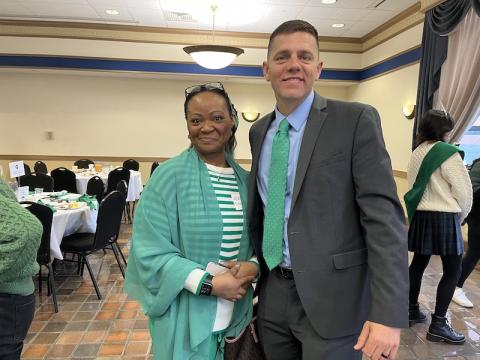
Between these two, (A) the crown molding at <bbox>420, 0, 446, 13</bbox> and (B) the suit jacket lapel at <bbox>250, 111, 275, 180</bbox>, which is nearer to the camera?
(B) the suit jacket lapel at <bbox>250, 111, 275, 180</bbox>

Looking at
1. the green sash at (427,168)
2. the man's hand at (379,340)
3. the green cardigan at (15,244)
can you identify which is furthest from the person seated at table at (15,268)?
the green sash at (427,168)

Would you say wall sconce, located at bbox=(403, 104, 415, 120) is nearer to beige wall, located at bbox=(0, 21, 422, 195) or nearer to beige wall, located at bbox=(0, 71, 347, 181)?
beige wall, located at bbox=(0, 21, 422, 195)

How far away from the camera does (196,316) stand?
124 centimetres

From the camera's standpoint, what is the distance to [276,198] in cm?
121

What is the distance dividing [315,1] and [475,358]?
468cm

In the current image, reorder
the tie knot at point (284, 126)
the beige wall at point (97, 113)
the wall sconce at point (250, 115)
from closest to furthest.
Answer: the tie knot at point (284, 126), the beige wall at point (97, 113), the wall sconce at point (250, 115)

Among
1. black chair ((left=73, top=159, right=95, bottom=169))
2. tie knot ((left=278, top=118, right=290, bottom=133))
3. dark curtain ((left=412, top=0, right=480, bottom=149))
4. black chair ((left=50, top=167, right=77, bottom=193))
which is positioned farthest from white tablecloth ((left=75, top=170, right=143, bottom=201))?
tie knot ((left=278, top=118, right=290, bottom=133))

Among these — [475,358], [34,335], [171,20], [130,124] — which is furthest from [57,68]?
[475,358]

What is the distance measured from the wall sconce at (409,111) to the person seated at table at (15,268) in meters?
5.51

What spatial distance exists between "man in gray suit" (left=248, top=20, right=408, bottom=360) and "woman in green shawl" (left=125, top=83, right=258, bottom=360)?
0.14 metres

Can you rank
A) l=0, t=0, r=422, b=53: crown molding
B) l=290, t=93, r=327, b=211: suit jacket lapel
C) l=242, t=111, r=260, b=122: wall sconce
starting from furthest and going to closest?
l=242, t=111, r=260, b=122: wall sconce
l=0, t=0, r=422, b=53: crown molding
l=290, t=93, r=327, b=211: suit jacket lapel

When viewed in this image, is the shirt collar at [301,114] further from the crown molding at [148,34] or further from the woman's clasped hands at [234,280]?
the crown molding at [148,34]

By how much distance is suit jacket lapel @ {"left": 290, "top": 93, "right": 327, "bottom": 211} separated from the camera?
1129 millimetres

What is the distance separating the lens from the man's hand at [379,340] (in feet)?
3.36
